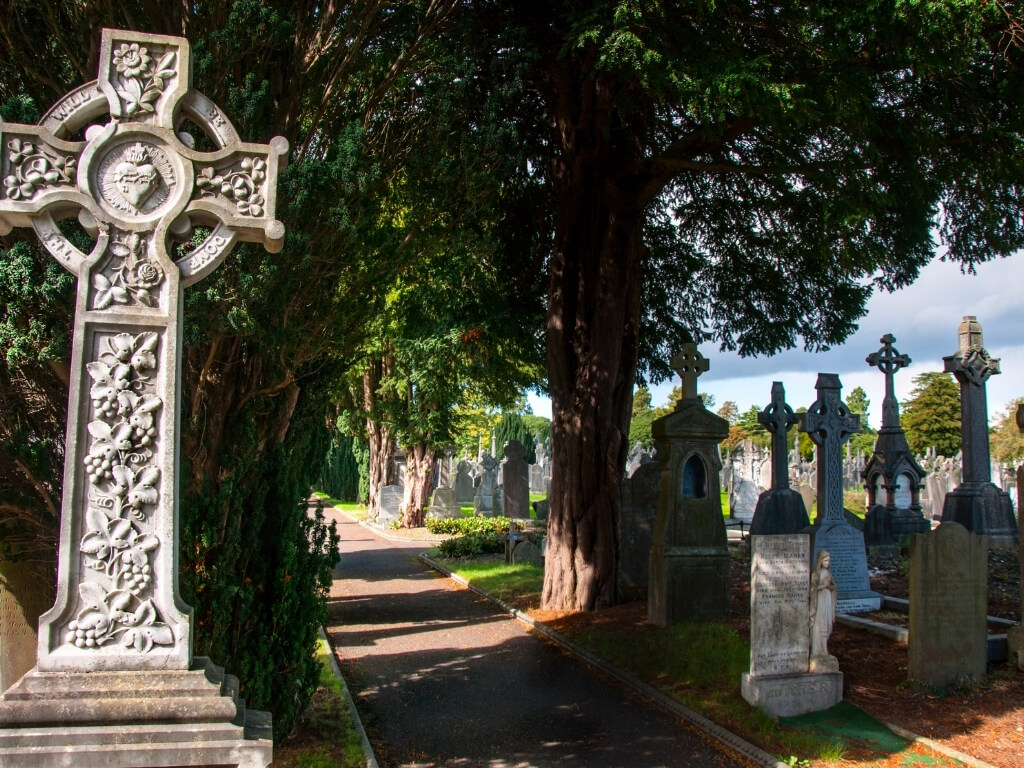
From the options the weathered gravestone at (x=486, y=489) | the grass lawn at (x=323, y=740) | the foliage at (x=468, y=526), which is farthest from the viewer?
the weathered gravestone at (x=486, y=489)

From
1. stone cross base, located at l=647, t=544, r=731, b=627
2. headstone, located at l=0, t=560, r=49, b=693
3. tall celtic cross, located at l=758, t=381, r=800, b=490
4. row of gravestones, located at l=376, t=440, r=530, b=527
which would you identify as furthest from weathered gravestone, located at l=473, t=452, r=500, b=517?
headstone, located at l=0, t=560, r=49, b=693

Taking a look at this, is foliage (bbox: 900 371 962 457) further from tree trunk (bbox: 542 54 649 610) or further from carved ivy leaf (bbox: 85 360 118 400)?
carved ivy leaf (bbox: 85 360 118 400)

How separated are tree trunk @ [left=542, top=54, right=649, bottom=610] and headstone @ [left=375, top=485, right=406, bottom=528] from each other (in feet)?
51.1

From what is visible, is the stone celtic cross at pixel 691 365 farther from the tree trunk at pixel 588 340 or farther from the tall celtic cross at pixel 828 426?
the tall celtic cross at pixel 828 426

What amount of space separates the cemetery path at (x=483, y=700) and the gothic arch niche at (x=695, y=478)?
267cm

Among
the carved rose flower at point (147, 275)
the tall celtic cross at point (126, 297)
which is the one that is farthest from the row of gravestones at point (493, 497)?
the carved rose flower at point (147, 275)

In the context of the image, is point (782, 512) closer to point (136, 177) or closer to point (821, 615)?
point (821, 615)

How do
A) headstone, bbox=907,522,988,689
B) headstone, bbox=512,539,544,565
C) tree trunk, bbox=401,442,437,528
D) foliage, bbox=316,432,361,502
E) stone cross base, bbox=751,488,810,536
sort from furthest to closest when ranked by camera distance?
foliage, bbox=316,432,361,502
tree trunk, bbox=401,442,437,528
headstone, bbox=512,539,544,565
stone cross base, bbox=751,488,810,536
headstone, bbox=907,522,988,689

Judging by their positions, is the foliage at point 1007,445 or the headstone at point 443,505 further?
the foliage at point 1007,445

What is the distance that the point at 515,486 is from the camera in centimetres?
2583

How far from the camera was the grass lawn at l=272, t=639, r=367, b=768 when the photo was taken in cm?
577

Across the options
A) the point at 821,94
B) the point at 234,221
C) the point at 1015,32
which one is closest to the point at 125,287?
the point at 234,221

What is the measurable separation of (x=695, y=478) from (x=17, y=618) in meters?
7.77

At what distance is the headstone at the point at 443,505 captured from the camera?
2586cm
